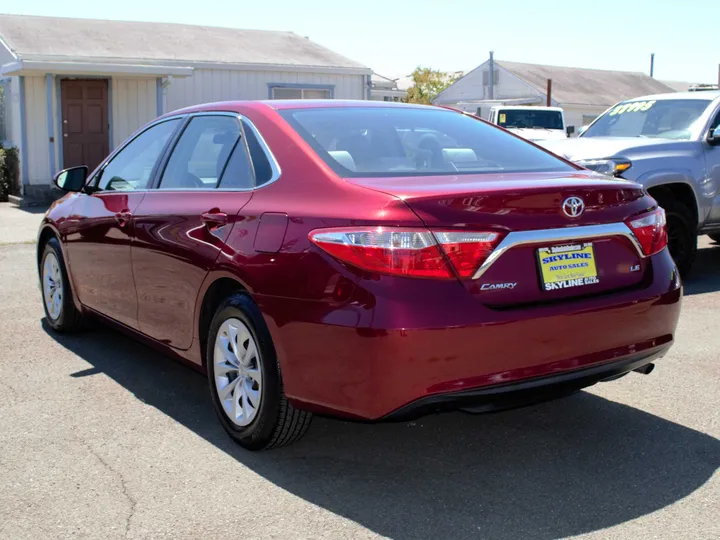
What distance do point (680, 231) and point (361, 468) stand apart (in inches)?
215

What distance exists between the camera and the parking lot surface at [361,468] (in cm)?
332

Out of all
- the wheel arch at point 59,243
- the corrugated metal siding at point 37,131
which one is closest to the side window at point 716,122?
the wheel arch at point 59,243

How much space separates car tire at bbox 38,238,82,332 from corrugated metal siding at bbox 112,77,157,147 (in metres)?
12.9

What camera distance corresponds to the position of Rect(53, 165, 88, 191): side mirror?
5871mm

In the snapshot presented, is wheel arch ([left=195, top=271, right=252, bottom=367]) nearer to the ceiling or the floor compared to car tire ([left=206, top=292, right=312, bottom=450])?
nearer to the ceiling

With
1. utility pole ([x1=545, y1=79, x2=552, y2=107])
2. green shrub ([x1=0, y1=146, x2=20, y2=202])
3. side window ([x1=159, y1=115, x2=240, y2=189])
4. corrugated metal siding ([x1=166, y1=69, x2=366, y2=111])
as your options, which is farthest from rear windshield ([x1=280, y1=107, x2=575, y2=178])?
utility pole ([x1=545, y1=79, x2=552, y2=107])

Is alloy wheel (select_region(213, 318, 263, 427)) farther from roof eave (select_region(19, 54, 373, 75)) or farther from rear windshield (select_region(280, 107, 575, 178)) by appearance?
roof eave (select_region(19, 54, 373, 75))

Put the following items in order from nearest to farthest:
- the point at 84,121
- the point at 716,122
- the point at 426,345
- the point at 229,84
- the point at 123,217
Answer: the point at 426,345
the point at 123,217
the point at 716,122
the point at 84,121
the point at 229,84

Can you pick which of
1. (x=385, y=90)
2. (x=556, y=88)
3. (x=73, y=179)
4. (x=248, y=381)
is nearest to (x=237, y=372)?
(x=248, y=381)

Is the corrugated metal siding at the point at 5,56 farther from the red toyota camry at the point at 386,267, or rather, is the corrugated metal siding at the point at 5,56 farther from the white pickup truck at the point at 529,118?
the red toyota camry at the point at 386,267

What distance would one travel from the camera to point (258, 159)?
13.5ft

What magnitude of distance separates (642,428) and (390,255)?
1877mm

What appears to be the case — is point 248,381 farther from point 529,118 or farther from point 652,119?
point 529,118

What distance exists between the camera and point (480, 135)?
4617 mm
